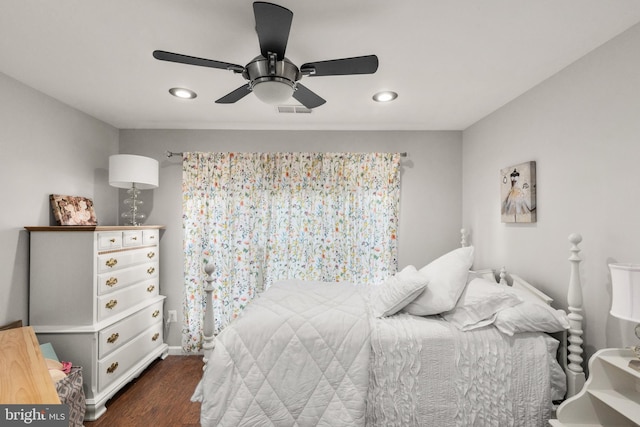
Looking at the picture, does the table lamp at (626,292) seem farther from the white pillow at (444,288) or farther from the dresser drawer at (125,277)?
the dresser drawer at (125,277)

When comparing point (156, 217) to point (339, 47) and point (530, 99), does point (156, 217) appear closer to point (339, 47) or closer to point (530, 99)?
point (339, 47)

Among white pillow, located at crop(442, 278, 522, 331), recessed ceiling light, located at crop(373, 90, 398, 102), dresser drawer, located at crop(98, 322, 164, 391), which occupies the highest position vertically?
recessed ceiling light, located at crop(373, 90, 398, 102)

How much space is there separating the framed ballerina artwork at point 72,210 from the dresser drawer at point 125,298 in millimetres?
756

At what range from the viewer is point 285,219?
3424 mm

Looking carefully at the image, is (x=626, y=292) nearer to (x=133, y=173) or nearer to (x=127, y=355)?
(x=127, y=355)

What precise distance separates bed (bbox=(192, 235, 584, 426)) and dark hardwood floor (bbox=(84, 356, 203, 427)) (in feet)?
2.50

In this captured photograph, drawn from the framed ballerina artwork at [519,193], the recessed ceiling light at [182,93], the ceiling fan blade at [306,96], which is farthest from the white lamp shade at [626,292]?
the recessed ceiling light at [182,93]

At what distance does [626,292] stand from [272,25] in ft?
6.49

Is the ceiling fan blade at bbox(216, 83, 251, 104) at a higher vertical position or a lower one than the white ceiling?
lower

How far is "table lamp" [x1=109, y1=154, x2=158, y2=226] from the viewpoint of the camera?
289cm

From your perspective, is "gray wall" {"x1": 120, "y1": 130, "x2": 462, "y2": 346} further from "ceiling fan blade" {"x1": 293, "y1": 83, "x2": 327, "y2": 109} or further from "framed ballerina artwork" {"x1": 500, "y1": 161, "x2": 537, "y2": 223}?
"ceiling fan blade" {"x1": 293, "y1": 83, "x2": 327, "y2": 109}

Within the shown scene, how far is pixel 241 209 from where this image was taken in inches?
134

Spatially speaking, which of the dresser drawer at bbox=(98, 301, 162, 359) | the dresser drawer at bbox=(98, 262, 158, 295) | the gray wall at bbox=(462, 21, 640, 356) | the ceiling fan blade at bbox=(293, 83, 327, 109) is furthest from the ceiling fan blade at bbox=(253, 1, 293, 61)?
the dresser drawer at bbox=(98, 301, 162, 359)

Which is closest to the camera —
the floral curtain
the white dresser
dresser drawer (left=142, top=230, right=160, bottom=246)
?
the white dresser
